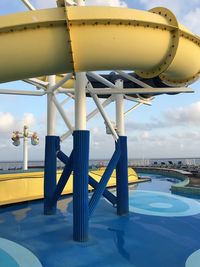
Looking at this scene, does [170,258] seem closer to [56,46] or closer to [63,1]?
[56,46]

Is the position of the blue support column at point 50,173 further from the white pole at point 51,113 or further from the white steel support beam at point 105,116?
the white steel support beam at point 105,116

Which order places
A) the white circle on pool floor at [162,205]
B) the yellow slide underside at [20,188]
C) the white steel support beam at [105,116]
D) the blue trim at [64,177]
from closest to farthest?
1. the white steel support beam at [105,116]
2. the blue trim at [64,177]
3. the white circle on pool floor at [162,205]
4. the yellow slide underside at [20,188]

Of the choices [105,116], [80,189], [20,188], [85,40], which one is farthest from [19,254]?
[20,188]

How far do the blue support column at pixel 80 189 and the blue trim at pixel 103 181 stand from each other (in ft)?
3.43

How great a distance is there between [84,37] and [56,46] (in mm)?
744

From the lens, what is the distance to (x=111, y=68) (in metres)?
7.66

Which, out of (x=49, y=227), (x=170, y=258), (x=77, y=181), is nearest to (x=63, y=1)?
(x=77, y=181)

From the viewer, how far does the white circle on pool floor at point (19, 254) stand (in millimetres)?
8727

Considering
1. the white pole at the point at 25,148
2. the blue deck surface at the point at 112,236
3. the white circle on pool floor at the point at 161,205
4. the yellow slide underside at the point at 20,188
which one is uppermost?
the white pole at the point at 25,148

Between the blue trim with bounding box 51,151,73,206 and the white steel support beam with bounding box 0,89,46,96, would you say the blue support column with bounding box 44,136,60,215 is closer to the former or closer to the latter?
the blue trim with bounding box 51,151,73,206

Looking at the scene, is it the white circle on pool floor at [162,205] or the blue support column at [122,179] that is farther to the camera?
Result: the white circle on pool floor at [162,205]

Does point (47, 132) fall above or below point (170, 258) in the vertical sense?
above

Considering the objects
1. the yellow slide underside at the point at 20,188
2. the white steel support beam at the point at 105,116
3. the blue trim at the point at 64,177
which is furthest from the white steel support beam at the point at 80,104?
the yellow slide underside at the point at 20,188

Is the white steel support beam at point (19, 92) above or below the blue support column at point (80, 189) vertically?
above
